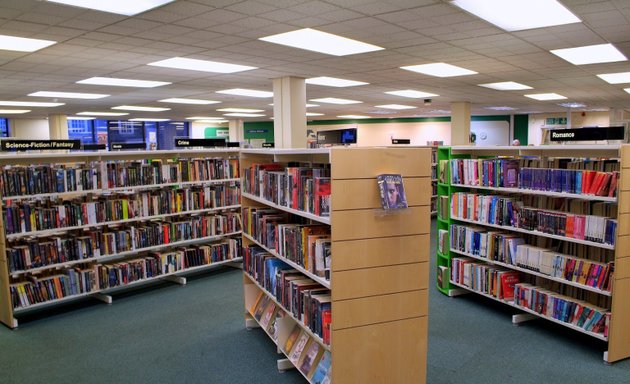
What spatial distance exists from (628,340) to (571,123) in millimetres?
16336

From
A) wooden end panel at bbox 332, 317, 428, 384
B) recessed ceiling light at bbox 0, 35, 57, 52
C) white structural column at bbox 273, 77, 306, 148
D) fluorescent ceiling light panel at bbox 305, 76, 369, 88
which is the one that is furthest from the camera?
fluorescent ceiling light panel at bbox 305, 76, 369, 88

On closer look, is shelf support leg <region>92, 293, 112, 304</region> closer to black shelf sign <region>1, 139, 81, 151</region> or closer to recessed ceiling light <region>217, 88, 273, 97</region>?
black shelf sign <region>1, 139, 81, 151</region>

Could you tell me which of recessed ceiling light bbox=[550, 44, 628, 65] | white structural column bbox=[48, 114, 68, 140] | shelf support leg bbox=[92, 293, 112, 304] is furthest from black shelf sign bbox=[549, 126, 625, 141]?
white structural column bbox=[48, 114, 68, 140]

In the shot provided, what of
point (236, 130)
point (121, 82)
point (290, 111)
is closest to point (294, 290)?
point (290, 111)

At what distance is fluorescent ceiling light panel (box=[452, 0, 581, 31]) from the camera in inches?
157

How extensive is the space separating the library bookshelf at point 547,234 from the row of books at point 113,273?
3554 mm

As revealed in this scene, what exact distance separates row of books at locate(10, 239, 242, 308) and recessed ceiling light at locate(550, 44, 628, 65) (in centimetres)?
576

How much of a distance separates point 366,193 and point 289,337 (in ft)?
5.90

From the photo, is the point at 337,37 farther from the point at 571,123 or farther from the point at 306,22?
the point at 571,123

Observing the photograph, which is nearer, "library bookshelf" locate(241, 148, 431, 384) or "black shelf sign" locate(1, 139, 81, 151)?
"library bookshelf" locate(241, 148, 431, 384)

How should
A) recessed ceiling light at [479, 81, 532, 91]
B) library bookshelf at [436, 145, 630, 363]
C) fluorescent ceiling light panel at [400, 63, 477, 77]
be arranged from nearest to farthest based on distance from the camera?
library bookshelf at [436, 145, 630, 363]
fluorescent ceiling light panel at [400, 63, 477, 77]
recessed ceiling light at [479, 81, 532, 91]

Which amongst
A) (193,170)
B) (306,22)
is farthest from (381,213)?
(193,170)

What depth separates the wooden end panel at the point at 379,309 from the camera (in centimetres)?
280

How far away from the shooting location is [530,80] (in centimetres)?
879
